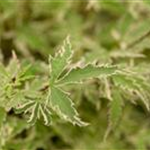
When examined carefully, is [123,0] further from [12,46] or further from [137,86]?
[137,86]

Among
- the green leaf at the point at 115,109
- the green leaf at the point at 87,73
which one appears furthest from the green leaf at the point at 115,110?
the green leaf at the point at 87,73

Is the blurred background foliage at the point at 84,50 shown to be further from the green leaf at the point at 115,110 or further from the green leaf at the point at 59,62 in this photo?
the green leaf at the point at 59,62

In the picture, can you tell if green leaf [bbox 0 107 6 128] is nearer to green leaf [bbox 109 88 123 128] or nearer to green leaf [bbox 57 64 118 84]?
green leaf [bbox 57 64 118 84]

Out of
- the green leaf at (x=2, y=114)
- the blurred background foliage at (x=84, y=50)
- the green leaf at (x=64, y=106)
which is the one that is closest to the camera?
the green leaf at (x=64, y=106)

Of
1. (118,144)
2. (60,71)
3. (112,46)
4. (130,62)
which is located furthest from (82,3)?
(60,71)

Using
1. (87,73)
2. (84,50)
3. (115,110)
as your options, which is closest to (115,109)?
(115,110)

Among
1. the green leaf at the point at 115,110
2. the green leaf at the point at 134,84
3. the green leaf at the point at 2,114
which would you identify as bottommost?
the green leaf at the point at 2,114

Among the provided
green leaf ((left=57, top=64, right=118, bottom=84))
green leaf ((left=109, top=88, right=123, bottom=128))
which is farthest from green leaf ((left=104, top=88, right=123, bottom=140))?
green leaf ((left=57, top=64, right=118, bottom=84))
